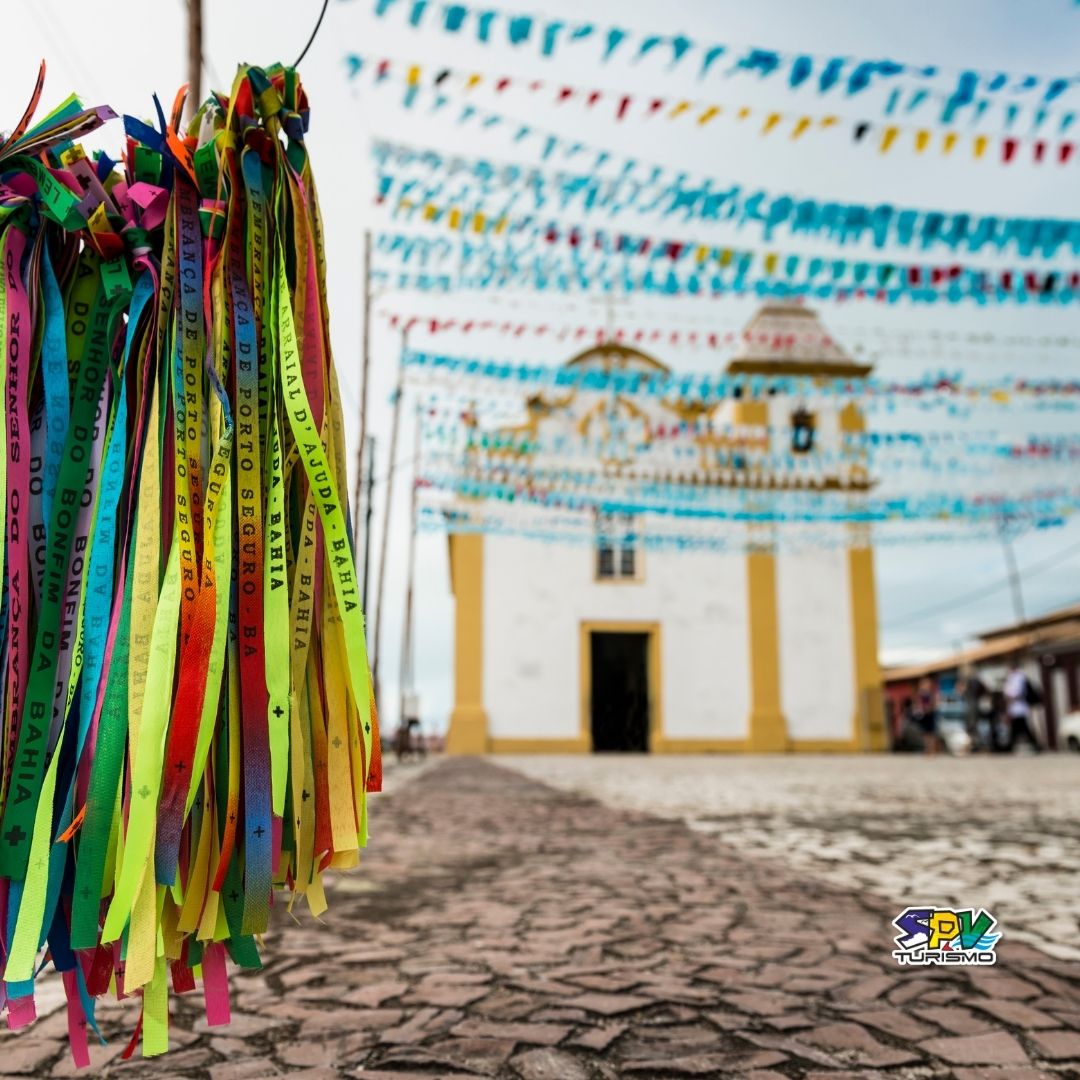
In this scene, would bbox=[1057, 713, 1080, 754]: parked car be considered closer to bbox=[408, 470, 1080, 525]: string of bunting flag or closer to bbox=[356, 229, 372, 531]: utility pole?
bbox=[408, 470, 1080, 525]: string of bunting flag

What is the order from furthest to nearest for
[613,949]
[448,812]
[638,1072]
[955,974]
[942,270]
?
1. [448,812]
2. [942,270]
3. [613,949]
4. [955,974]
5. [638,1072]

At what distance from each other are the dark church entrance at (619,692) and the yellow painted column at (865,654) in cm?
446

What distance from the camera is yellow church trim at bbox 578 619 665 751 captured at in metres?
21.6

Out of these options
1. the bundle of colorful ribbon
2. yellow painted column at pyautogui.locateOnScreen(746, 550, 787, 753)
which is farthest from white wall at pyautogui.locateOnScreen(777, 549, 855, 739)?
the bundle of colorful ribbon

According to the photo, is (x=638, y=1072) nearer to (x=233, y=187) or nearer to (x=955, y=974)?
(x=955, y=974)

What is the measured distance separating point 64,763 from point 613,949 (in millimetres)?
2148

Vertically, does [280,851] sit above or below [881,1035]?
above

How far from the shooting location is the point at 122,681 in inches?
56.1

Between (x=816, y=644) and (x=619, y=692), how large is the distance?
465cm

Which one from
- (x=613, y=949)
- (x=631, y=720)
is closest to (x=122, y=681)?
(x=613, y=949)

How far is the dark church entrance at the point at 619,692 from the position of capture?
22.8m

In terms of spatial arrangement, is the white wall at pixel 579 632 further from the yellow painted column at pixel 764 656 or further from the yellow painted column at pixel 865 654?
the yellow painted column at pixel 865 654

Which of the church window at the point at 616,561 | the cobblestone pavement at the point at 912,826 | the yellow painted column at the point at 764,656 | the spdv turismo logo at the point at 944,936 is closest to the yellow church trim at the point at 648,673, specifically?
the church window at the point at 616,561

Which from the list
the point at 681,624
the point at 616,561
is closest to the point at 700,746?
the point at 681,624
